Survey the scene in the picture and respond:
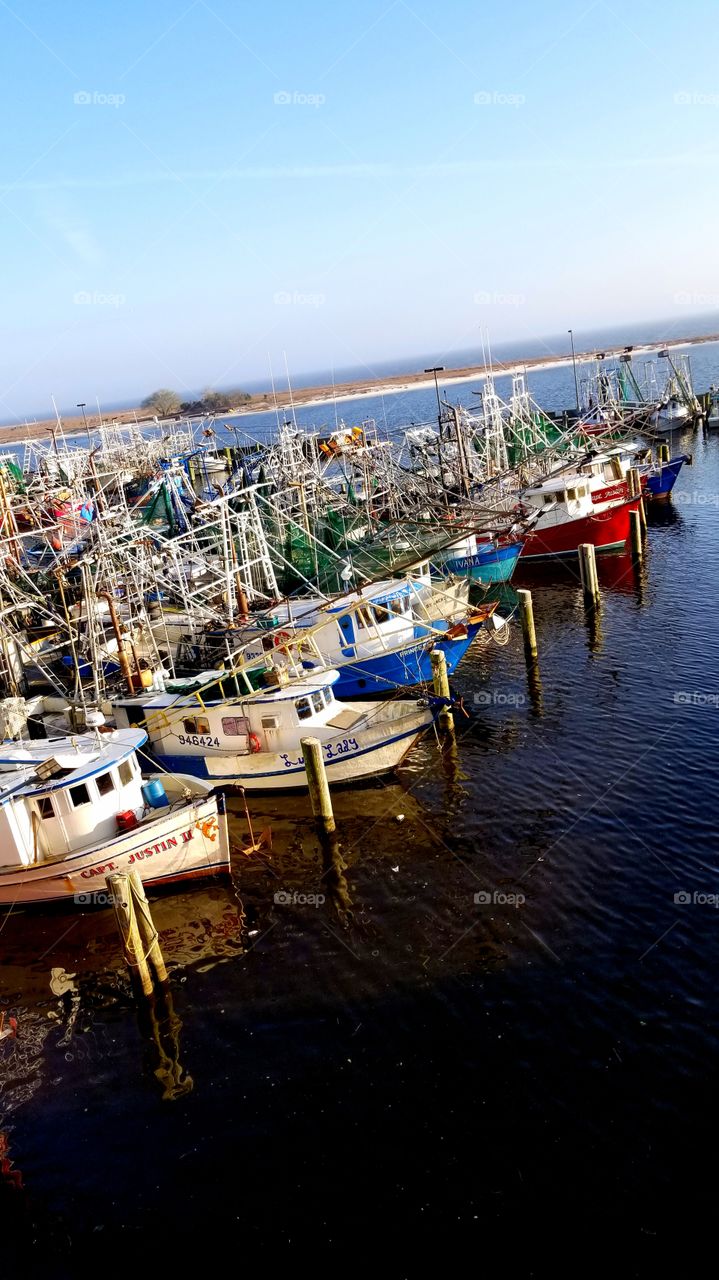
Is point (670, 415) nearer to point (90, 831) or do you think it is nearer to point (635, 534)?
point (635, 534)

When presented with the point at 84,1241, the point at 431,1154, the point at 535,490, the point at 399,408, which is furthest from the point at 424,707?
the point at 399,408

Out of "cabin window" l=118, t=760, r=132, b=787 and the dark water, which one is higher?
"cabin window" l=118, t=760, r=132, b=787

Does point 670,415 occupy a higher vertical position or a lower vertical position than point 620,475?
higher

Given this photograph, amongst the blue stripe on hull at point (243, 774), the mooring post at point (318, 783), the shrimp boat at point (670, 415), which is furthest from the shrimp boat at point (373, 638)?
the shrimp boat at point (670, 415)

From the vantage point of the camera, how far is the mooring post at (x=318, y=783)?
23000 mm

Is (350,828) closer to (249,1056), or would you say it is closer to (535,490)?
(249,1056)

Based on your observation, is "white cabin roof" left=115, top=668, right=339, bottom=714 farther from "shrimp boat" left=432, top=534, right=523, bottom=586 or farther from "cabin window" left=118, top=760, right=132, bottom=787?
"shrimp boat" left=432, top=534, right=523, bottom=586

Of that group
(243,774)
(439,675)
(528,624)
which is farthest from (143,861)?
(528,624)

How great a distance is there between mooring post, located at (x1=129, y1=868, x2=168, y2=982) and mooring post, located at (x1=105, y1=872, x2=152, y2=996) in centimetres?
17

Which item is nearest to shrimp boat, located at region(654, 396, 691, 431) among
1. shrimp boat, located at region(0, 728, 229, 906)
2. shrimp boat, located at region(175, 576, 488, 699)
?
shrimp boat, located at region(175, 576, 488, 699)

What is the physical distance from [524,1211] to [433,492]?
150ft

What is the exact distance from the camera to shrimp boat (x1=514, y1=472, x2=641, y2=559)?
4803cm

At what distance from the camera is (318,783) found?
23109 mm

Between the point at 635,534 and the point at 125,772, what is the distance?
3378 centimetres
